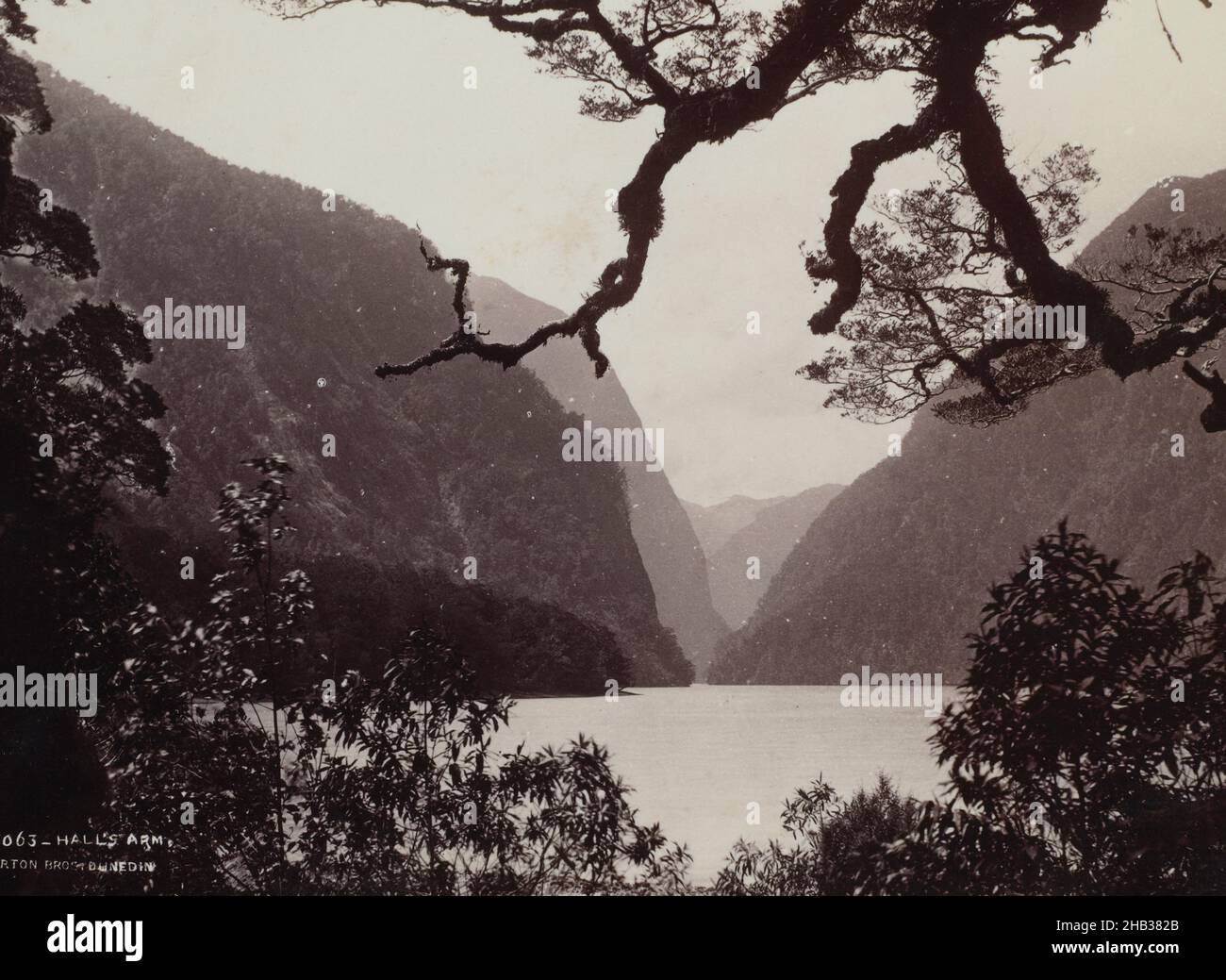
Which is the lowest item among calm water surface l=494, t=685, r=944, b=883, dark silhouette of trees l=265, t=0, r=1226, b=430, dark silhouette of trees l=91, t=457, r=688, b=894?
calm water surface l=494, t=685, r=944, b=883

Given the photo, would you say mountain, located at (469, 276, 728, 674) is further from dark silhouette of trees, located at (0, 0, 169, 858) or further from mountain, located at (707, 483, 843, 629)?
dark silhouette of trees, located at (0, 0, 169, 858)

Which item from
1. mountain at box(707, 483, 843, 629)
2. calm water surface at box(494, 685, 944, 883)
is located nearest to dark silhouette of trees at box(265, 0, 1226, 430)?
calm water surface at box(494, 685, 944, 883)

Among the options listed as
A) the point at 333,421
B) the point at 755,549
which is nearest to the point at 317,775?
the point at 333,421

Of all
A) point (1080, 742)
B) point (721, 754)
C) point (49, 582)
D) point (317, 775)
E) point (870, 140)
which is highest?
point (870, 140)

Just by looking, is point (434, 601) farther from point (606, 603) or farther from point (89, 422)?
point (606, 603)

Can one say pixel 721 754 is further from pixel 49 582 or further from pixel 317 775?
pixel 49 582

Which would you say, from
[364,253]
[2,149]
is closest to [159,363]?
[2,149]
